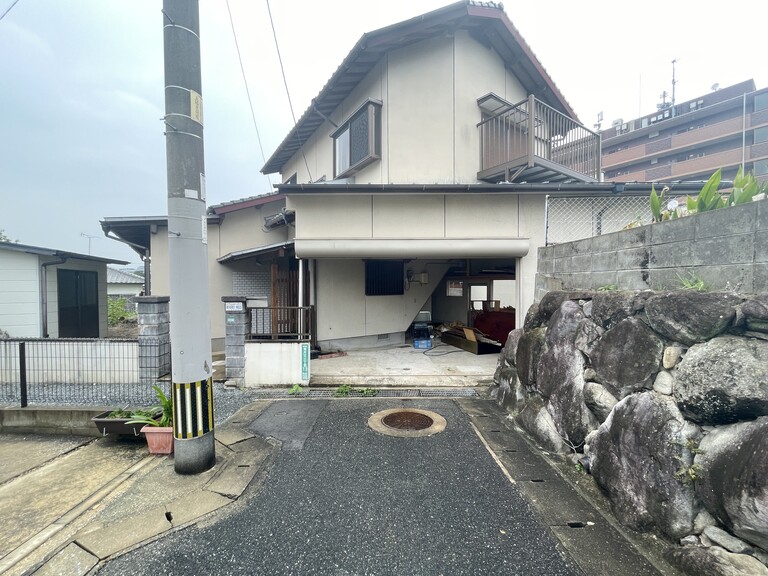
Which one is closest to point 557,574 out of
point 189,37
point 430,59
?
point 189,37

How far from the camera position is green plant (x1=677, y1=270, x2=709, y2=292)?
2.52 metres

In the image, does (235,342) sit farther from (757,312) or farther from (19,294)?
(757,312)

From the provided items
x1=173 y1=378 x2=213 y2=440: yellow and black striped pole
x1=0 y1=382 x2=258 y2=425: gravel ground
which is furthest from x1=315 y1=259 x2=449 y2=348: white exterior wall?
x1=173 y1=378 x2=213 y2=440: yellow and black striped pole

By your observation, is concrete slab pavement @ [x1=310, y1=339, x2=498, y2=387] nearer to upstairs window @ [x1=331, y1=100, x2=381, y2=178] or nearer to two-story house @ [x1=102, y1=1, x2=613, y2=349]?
two-story house @ [x1=102, y1=1, x2=613, y2=349]

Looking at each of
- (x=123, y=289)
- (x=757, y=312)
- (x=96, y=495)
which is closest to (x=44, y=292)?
(x=96, y=495)

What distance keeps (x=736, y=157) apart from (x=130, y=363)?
38.7m

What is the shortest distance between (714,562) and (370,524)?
7.51ft

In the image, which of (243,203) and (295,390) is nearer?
(295,390)

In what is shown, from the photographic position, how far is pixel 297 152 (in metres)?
12.6

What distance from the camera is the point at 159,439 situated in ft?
12.0

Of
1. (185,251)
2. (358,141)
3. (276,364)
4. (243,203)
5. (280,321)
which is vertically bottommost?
(276,364)

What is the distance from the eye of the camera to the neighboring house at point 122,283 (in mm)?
24156

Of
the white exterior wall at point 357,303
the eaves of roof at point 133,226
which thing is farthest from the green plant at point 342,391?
the eaves of roof at point 133,226

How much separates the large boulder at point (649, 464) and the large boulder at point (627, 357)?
14 centimetres
